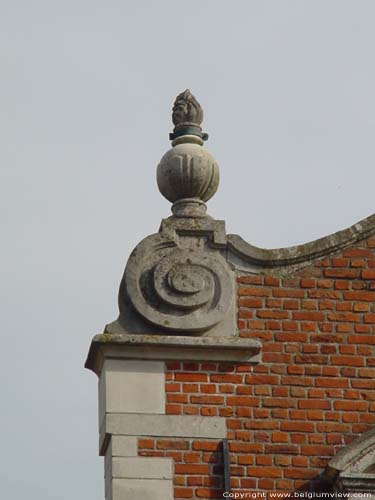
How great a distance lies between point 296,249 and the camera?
12.1 metres

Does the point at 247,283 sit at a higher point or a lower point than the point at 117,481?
higher

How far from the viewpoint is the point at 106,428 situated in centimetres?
1135

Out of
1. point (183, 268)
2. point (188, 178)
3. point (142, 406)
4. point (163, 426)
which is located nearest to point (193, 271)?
point (183, 268)

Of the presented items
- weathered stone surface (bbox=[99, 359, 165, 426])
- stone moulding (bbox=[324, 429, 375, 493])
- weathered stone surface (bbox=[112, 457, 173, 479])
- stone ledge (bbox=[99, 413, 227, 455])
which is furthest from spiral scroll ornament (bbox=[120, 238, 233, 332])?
stone moulding (bbox=[324, 429, 375, 493])

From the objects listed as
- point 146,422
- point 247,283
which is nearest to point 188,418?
point 146,422

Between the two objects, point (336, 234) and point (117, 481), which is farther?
point (336, 234)

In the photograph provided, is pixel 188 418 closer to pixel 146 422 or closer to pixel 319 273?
pixel 146 422

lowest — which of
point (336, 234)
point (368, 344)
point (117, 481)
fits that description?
point (117, 481)

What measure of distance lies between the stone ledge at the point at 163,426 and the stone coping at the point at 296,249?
123cm

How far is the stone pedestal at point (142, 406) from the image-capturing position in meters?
11.2

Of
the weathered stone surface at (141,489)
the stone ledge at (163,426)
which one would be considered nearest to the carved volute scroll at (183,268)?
the stone ledge at (163,426)

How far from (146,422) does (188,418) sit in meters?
0.29

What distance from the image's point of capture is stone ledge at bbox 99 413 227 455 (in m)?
11.4

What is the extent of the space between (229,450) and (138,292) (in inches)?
50.5
